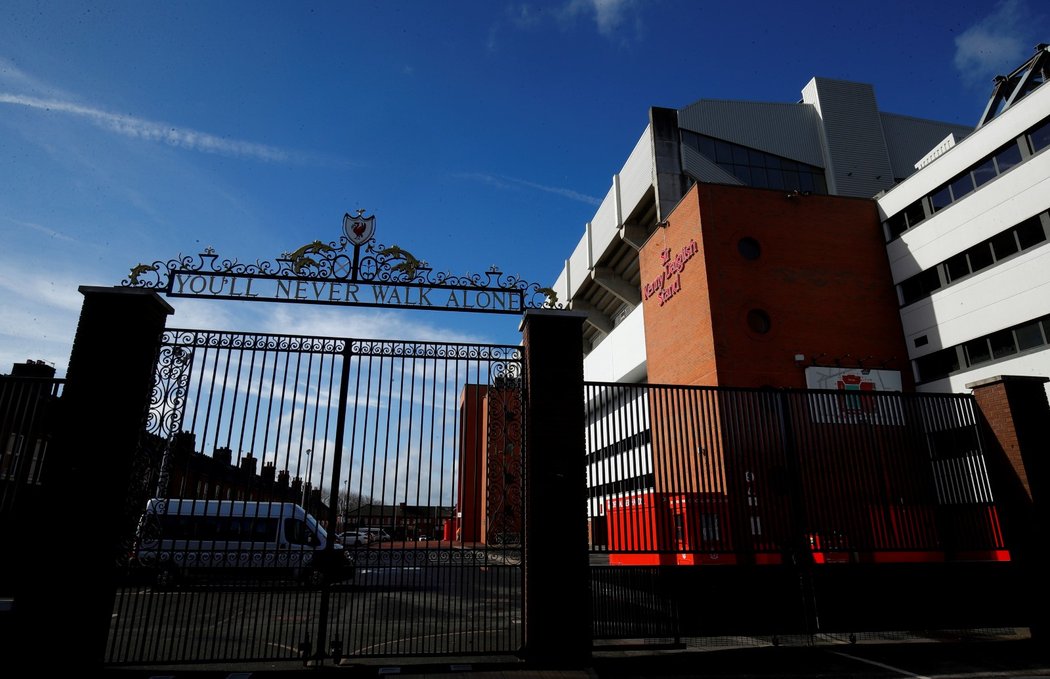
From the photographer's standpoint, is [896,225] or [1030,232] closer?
[1030,232]

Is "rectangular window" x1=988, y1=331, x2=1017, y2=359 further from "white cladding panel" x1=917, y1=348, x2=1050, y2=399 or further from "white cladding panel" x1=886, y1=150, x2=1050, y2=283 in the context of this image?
"white cladding panel" x1=886, y1=150, x2=1050, y2=283

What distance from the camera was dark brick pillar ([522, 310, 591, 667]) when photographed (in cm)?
676

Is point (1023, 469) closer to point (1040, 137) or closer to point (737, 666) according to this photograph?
point (737, 666)

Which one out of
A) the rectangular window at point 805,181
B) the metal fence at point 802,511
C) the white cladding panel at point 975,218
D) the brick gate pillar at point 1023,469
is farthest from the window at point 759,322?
the brick gate pillar at point 1023,469

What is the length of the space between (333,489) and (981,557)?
10.3 meters

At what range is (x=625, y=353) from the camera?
103 feet

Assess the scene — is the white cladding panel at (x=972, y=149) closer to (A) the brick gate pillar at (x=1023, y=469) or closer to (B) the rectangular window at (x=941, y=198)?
(B) the rectangular window at (x=941, y=198)

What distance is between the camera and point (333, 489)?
6805 millimetres

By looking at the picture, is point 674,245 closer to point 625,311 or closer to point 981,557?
point 625,311

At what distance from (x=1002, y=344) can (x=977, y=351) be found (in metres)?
0.94

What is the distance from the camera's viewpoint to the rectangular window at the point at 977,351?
62.8ft

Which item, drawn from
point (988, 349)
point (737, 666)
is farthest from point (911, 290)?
point (737, 666)

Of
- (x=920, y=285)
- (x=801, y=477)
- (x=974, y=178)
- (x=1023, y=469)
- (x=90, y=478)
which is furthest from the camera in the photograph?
(x=920, y=285)

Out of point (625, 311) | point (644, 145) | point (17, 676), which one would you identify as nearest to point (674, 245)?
point (644, 145)
